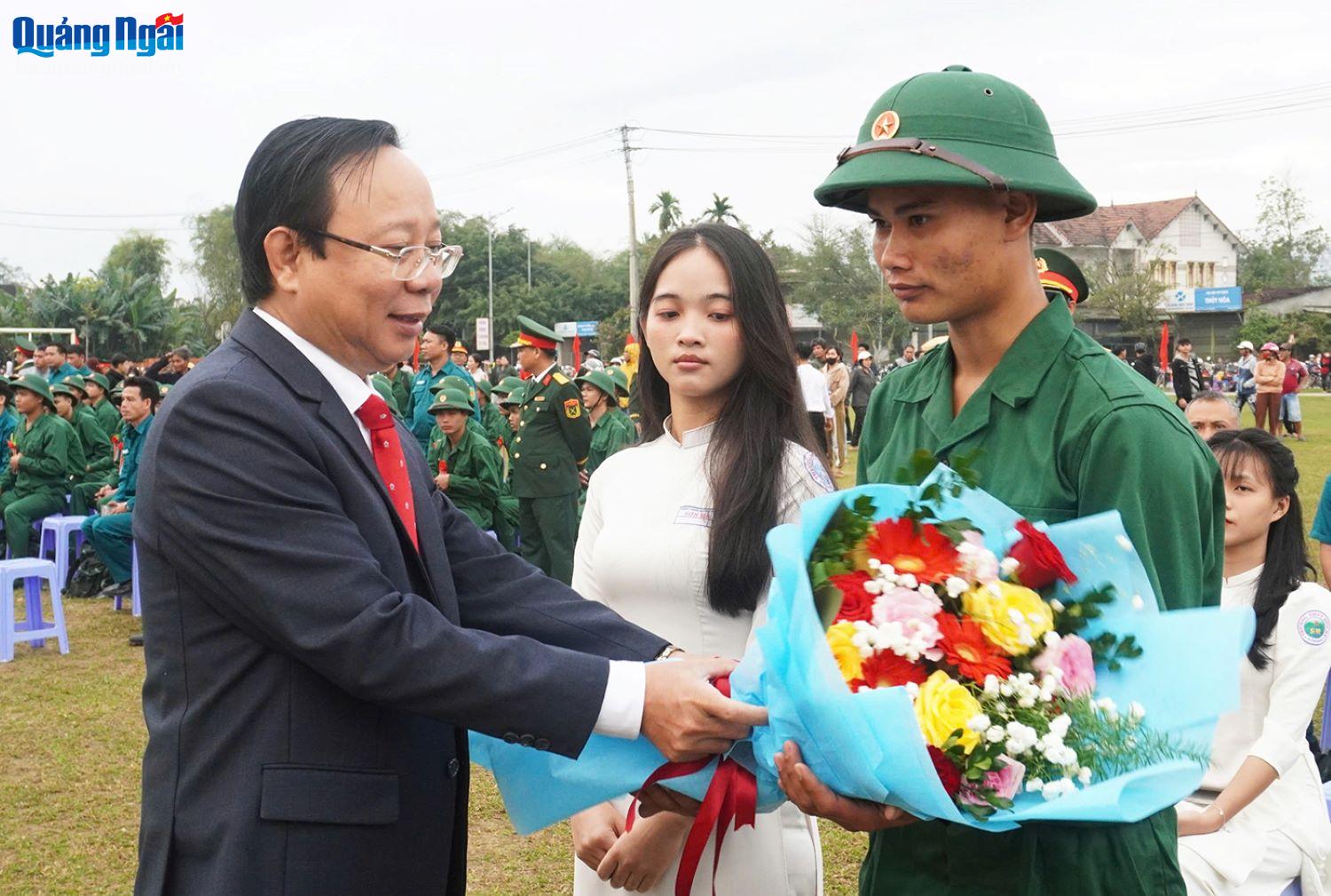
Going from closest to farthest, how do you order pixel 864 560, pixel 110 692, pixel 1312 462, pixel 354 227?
1. pixel 864 560
2. pixel 354 227
3. pixel 110 692
4. pixel 1312 462

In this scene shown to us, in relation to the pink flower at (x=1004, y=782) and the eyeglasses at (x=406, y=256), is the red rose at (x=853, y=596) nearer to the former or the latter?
the pink flower at (x=1004, y=782)

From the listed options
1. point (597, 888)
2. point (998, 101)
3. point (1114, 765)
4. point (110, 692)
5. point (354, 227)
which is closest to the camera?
point (1114, 765)

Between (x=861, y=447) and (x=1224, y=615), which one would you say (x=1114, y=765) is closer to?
(x=1224, y=615)

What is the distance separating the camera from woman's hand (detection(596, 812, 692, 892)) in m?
2.52

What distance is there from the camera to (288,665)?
197cm

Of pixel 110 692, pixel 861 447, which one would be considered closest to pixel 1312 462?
pixel 110 692

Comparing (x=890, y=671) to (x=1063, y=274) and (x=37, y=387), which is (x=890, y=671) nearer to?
(x=1063, y=274)

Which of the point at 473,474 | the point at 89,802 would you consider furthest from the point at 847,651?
the point at 473,474

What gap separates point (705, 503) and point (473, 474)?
6552 mm

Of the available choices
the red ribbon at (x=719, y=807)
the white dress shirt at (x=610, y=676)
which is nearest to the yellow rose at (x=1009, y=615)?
the red ribbon at (x=719, y=807)

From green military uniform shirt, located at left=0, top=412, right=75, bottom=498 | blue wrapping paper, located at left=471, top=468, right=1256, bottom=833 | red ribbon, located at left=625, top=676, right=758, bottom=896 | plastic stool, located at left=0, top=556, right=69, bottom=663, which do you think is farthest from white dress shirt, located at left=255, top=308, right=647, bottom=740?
green military uniform shirt, located at left=0, top=412, right=75, bottom=498

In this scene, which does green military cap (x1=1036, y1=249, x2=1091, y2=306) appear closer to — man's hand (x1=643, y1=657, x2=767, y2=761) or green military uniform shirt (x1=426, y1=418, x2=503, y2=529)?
man's hand (x1=643, y1=657, x2=767, y2=761)

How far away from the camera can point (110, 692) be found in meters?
7.50

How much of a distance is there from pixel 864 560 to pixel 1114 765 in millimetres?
441
